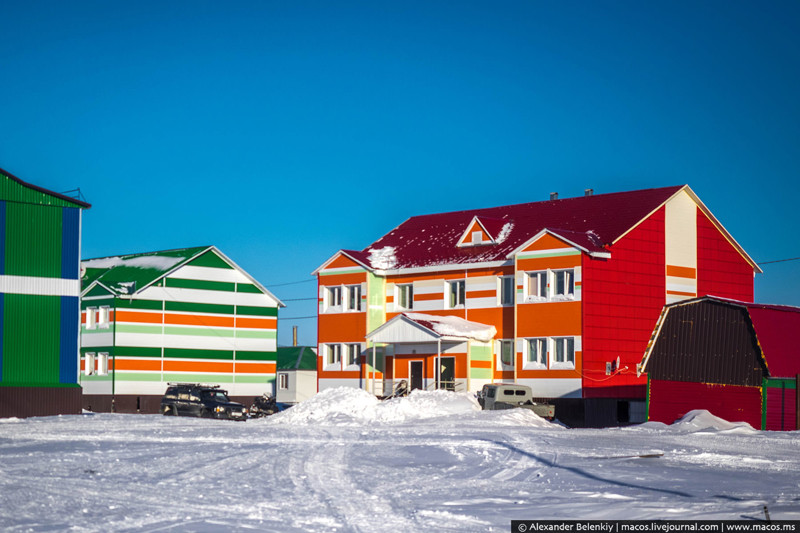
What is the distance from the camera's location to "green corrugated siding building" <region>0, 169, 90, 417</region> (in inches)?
1731

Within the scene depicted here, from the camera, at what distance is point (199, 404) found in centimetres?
4769

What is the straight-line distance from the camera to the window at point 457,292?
182ft

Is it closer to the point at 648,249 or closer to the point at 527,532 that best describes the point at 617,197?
the point at 648,249

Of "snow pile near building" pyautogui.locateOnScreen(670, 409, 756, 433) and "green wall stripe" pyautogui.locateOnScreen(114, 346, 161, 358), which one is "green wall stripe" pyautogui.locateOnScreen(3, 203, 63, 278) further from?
"snow pile near building" pyautogui.locateOnScreen(670, 409, 756, 433)

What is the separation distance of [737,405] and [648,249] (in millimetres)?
12460

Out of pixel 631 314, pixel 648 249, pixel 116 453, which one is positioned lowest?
pixel 116 453

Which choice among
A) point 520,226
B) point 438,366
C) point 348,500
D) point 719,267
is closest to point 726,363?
point 719,267

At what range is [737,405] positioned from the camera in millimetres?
41094

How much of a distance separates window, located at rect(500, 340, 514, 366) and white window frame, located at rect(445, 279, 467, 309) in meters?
3.57

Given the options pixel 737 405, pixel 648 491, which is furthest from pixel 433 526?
pixel 737 405

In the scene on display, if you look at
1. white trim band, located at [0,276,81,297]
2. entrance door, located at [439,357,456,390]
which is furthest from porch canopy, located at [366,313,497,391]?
white trim band, located at [0,276,81,297]

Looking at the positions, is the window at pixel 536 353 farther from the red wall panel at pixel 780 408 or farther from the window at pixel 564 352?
the red wall panel at pixel 780 408

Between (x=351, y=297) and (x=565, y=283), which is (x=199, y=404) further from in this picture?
(x=565, y=283)

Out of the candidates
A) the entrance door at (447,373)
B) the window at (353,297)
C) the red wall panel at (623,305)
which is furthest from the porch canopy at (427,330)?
the red wall panel at (623,305)
